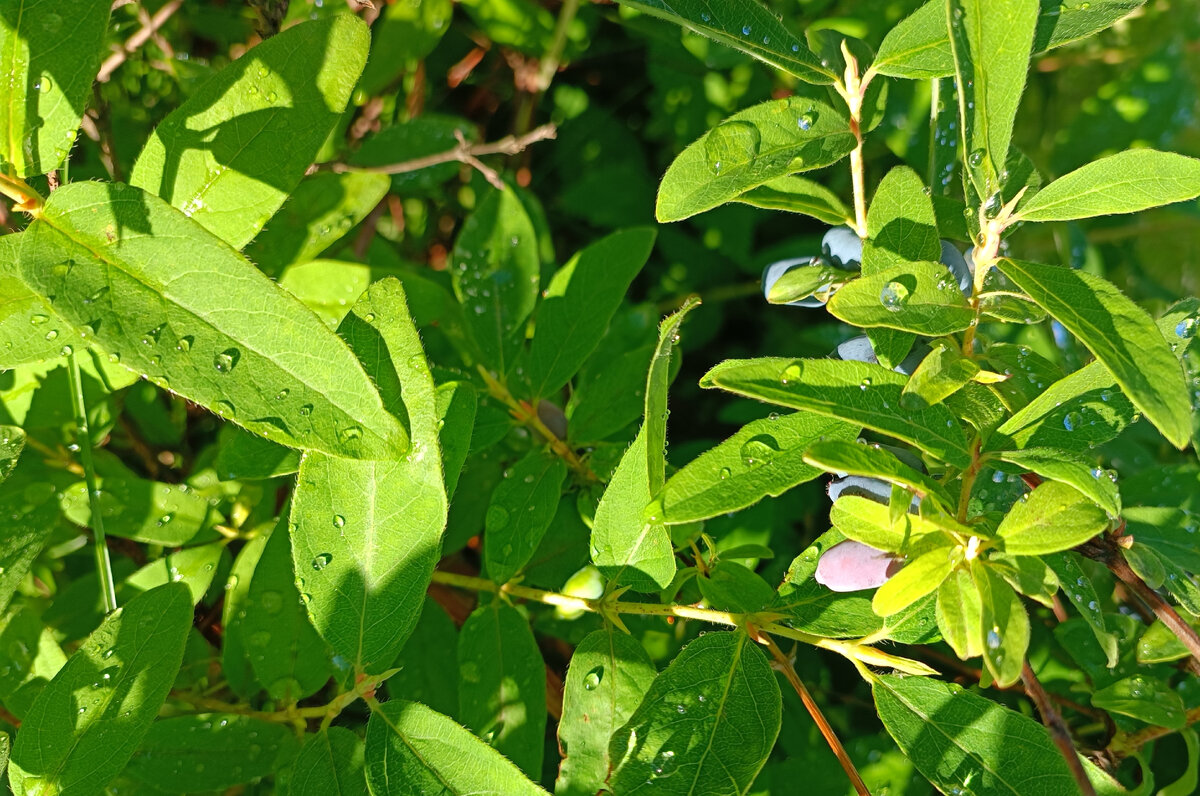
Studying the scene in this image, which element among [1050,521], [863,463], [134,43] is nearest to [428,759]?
[863,463]

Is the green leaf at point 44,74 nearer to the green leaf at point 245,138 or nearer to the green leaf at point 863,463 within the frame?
the green leaf at point 245,138

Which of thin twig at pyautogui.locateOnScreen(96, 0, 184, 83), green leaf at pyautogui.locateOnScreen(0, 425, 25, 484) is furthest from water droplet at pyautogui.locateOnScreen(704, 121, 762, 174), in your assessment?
thin twig at pyautogui.locateOnScreen(96, 0, 184, 83)

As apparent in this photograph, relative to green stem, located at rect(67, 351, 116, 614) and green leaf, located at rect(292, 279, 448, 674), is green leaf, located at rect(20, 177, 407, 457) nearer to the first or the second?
green leaf, located at rect(292, 279, 448, 674)

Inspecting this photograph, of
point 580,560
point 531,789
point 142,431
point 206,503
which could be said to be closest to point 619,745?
point 531,789

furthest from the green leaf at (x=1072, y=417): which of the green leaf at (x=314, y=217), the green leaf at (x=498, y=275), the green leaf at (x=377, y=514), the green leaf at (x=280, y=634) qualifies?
the green leaf at (x=314, y=217)

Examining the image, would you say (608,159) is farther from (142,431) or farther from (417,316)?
(142,431)

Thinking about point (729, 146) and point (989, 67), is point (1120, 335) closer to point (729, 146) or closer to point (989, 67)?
point (989, 67)
